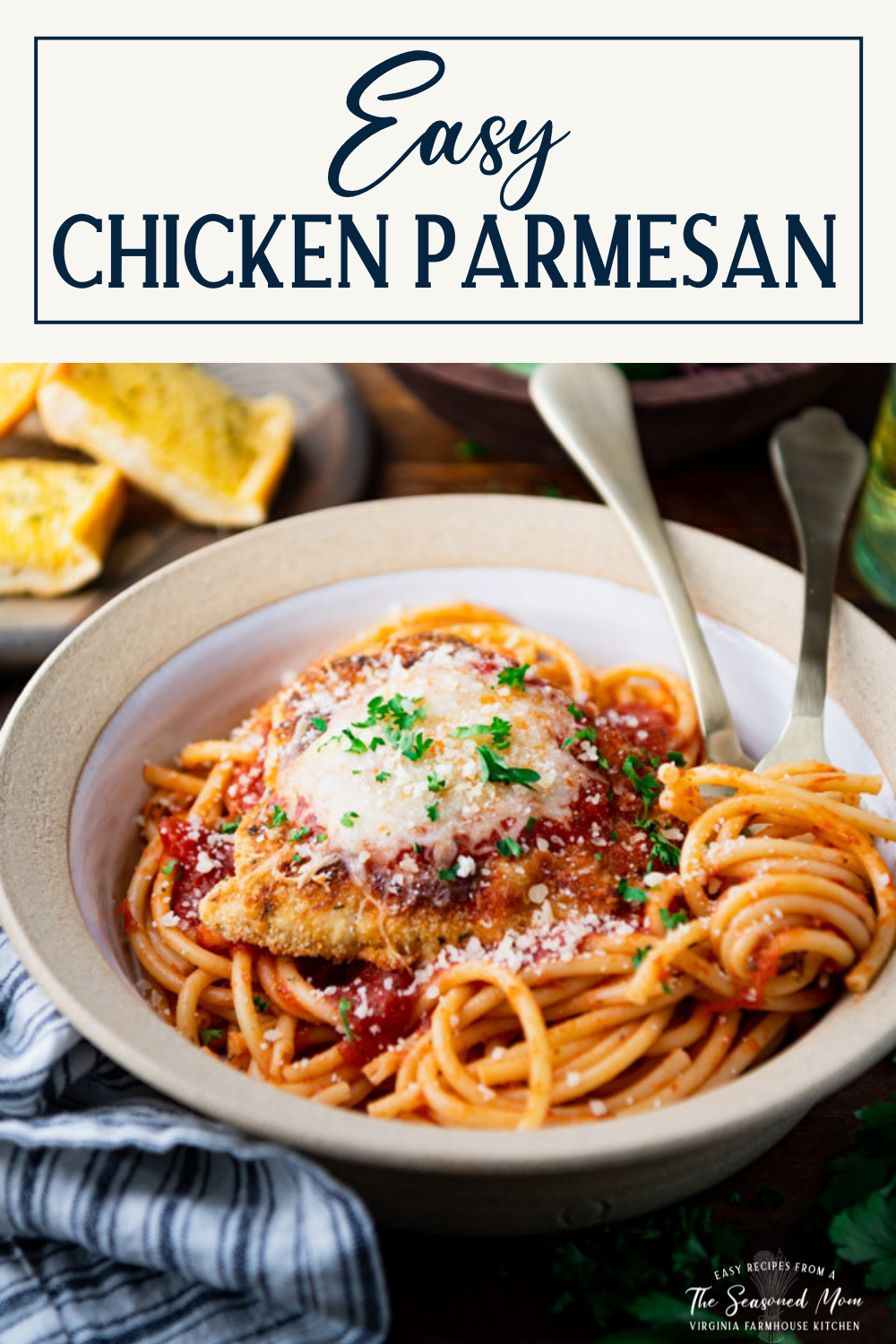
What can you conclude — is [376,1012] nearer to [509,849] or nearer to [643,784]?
[509,849]

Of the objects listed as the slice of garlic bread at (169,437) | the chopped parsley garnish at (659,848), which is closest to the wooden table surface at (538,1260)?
the chopped parsley garnish at (659,848)

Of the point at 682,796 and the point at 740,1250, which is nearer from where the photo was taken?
the point at 740,1250

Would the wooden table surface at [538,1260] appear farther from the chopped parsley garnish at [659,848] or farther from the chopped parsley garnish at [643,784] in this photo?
the chopped parsley garnish at [643,784]

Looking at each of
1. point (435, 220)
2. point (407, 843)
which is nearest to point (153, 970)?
point (407, 843)

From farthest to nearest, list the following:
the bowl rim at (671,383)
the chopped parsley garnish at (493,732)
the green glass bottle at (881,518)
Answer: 1. the bowl rim at (671,383)
2. the green glass bottle at (881,518)
3. the chopped parsley garnish at (493,732)

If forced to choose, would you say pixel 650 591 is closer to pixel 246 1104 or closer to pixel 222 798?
pixel 222 798

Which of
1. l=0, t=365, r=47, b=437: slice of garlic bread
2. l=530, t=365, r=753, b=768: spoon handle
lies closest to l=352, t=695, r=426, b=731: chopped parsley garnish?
l=530, t=365, r=753, b=768: spoon handle

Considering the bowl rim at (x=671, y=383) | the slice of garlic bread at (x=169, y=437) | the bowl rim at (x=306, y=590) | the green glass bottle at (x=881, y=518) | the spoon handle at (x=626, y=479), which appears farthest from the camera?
the slice of garlic bread at (x=169, y=437)

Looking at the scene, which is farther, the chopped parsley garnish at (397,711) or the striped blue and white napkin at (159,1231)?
the chopped parsley garnish at (397,711)
